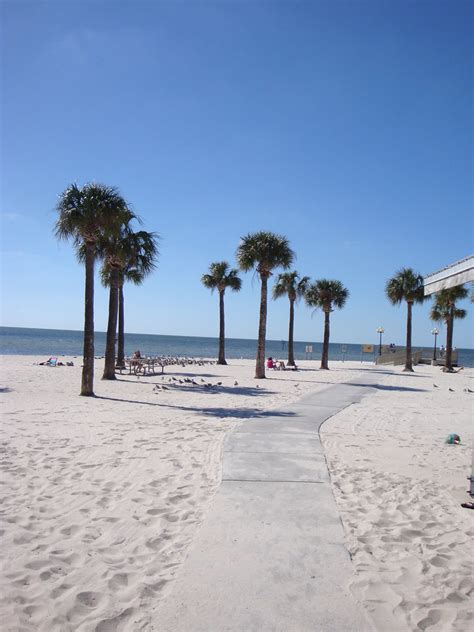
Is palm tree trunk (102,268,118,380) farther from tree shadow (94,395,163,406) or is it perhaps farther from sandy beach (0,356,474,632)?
sandy beach (0,356,474,632)

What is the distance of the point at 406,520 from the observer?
198 inches

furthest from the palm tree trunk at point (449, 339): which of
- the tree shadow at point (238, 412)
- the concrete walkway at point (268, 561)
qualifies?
the concrete walkway at point (268, 561)

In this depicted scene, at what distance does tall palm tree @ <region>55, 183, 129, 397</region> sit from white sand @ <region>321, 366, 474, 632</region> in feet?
28.6

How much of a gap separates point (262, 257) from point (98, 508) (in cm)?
1962

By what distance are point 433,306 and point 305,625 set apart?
42392mm

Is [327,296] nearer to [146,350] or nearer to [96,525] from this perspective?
[96,525]

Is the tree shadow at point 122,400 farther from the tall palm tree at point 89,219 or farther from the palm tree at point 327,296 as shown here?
the palm tree at point 327,296

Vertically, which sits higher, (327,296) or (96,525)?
(327,296)

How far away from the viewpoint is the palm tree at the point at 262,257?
23.8 meters

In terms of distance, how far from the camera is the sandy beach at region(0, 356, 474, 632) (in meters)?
3.42

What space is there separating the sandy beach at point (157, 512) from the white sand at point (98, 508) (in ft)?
0.05

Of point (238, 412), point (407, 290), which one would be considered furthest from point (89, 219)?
point (407, 290)

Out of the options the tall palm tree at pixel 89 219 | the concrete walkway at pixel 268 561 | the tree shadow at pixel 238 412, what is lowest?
the tree shadow at pixel 238 412

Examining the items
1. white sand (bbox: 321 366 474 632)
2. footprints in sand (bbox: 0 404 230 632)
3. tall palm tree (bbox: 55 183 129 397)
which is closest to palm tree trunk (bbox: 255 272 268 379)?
tall palm tree (bbox: 55 183 129 397)
